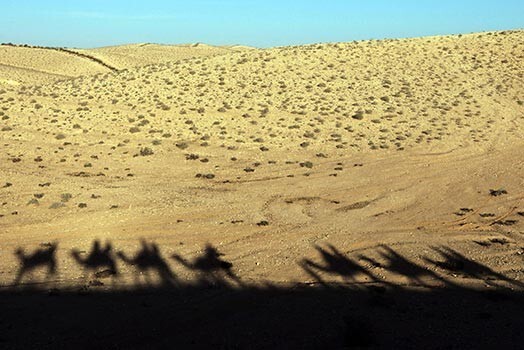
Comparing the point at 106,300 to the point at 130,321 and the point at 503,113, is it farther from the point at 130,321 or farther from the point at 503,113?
the point at 503,113

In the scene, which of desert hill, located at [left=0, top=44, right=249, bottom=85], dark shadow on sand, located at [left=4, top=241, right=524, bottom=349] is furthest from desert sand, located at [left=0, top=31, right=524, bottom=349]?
desert hill, located at [left=0, top=44, right=249, bottom=85]

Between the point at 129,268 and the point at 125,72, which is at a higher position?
the point at 125,72

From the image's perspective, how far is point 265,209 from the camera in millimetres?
17562

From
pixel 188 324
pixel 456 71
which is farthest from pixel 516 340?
pixel 456 71

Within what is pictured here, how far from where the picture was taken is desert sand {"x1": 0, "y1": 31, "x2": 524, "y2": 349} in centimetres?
980

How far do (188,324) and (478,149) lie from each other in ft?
66.8

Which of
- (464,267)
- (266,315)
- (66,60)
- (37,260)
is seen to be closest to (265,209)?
(464,267)

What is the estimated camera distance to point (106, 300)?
35.3 ft

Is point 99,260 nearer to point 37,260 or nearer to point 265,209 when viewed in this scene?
point 37,260

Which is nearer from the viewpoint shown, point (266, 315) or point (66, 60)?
point (266, 315)

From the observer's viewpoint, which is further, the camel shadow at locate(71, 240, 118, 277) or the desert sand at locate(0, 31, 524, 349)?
the camel shadow at locate(71, 240, 118, 277)

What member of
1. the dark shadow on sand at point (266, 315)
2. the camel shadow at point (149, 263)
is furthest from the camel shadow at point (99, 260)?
the dark shadow on sand at point (266, 315)

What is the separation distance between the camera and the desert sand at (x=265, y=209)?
980cm

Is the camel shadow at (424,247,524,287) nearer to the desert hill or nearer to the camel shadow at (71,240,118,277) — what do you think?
the camel shadow at (71,240,118,277)
